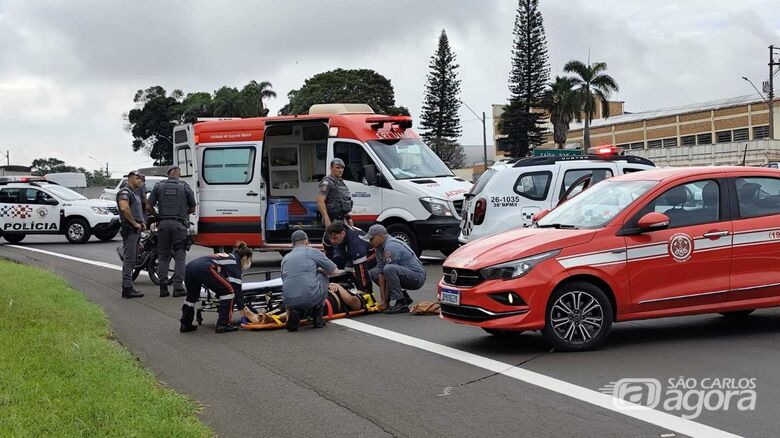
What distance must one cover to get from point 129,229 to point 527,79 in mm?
52751

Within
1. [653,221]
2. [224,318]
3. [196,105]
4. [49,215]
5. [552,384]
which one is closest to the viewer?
[552,384]

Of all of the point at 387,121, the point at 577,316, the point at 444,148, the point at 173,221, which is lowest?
the point at 577,316

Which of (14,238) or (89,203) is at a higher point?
(89,203)

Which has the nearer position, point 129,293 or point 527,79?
point 129,293

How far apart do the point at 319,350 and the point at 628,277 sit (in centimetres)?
313

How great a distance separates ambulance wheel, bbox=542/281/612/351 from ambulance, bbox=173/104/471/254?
810 centimetres

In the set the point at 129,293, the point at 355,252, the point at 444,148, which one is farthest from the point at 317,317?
the point at 444,148

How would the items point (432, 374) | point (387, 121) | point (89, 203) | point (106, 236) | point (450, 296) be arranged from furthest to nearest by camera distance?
point (106, 236)
point (89, 203)
point (387, 121)
point (450, 296)
point (432, 374)

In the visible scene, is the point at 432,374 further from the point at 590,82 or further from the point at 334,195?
the point at 590,82

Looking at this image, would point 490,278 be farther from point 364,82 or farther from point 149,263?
point 364,82

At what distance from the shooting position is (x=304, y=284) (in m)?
10.2

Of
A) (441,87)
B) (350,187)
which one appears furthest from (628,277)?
(441,87)

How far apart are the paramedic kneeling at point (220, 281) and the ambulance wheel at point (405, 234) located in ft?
20.6

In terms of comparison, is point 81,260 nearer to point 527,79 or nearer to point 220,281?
point 220,281
